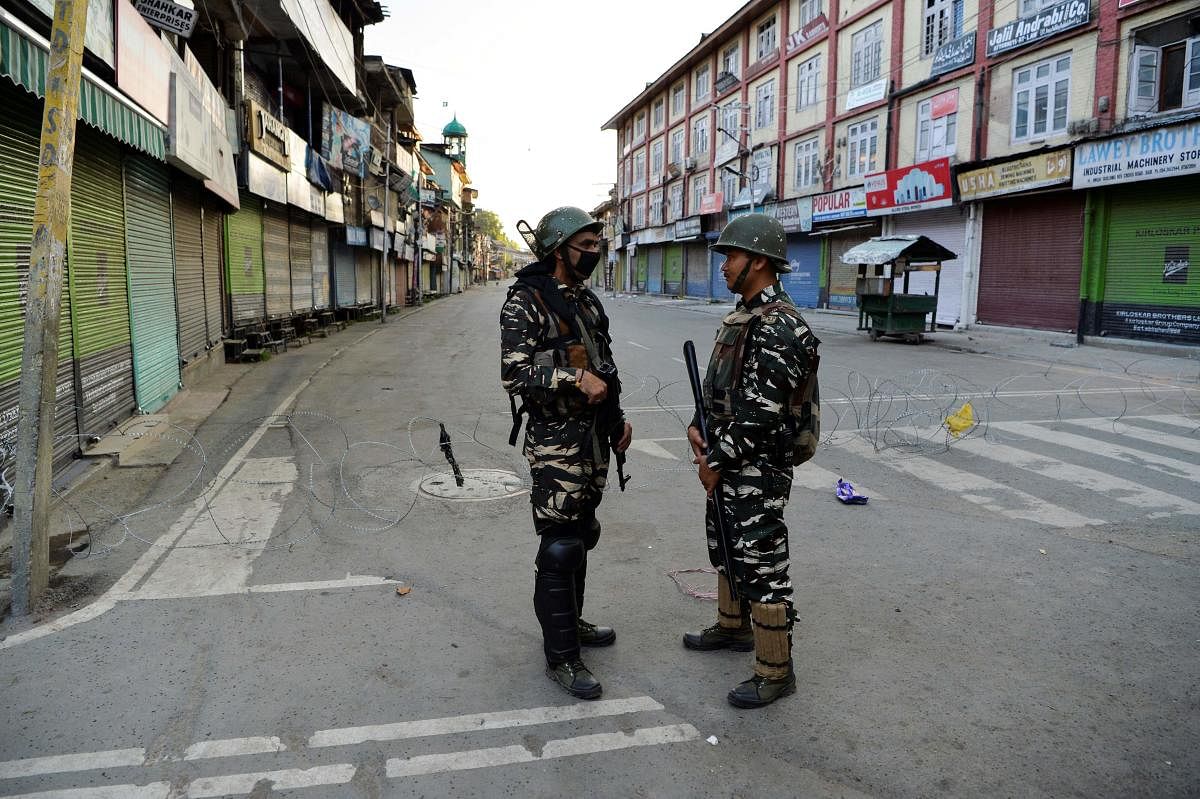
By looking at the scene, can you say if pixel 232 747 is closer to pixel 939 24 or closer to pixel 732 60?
pixel 939 24

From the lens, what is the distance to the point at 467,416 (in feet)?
32.0

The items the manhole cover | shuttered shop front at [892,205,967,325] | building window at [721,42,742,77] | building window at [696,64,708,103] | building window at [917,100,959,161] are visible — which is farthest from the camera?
building window at [696,64,708,103]

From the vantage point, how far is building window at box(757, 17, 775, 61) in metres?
36.9

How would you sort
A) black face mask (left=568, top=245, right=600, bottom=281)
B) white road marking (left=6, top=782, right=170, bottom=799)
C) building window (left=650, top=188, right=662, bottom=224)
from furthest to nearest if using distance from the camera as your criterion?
1. building window (left=650, top=188, right=662, bottom=224)
2. black face mask (left=568, top=245, right=600, bottom=281)
3. white road marking (left=6, top=782, right=170, bottom=799)

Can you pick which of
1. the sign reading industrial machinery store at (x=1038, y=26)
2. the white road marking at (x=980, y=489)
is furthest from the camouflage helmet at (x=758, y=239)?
the sign reading industrial machinery store at (x=1038, y=26)

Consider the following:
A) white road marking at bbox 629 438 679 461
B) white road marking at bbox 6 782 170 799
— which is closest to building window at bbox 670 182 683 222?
white road marking at bbox 629 438 679 461

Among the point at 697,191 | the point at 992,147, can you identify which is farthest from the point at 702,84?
the point at 992,147

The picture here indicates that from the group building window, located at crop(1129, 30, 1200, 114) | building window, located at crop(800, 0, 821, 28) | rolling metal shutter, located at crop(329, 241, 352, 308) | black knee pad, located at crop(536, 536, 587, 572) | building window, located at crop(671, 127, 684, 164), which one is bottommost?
black knee pad, located at crop(536, 536, 587, 572)

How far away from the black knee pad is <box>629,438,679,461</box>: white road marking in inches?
169

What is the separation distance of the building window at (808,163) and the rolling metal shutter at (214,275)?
24347 mm

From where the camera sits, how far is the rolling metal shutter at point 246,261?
15852mm

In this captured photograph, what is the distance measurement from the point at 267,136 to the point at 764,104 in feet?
86.6

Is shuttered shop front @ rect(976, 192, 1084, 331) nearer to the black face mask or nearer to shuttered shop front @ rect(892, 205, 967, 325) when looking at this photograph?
shuttered shop front @ rect(892, 205, 967, 325)

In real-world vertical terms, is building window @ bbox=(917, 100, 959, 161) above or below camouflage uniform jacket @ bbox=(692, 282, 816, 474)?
above
